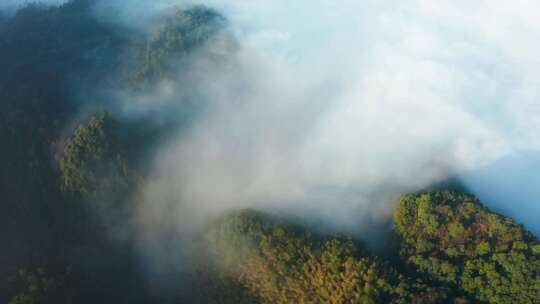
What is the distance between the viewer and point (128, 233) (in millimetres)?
65625

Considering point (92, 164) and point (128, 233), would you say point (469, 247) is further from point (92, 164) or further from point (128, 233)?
point (92, 164)

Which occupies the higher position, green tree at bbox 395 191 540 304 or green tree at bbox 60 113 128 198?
green tree at bbox 60 113 128 198

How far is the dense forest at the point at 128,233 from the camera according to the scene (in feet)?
155

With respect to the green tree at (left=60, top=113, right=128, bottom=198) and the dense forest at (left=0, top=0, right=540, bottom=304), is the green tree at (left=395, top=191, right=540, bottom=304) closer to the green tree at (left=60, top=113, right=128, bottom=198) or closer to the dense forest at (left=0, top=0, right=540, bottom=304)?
the dense forest at (left=0, top=0, right=540, bottom=304)

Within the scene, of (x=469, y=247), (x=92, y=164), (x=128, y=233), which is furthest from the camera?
(x=128, y=233)

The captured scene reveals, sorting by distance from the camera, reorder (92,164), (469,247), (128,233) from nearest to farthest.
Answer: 1. (469,247)
2. (92,164)
3. (128,233)

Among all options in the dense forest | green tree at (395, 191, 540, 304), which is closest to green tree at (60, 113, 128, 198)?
the dense forest

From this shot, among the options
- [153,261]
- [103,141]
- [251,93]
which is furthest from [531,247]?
[251,93]

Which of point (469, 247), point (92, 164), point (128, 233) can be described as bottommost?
point (128, 233)

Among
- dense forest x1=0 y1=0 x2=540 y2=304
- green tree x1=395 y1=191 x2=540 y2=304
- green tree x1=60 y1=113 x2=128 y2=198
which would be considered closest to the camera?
green tree x1=395 y1=191 x2=540 y2=304

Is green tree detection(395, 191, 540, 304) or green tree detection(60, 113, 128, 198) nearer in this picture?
green tree detection(395, 191, 540, 304)

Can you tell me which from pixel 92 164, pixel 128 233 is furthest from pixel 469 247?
pixel 92 164

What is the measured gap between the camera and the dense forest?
155 ft

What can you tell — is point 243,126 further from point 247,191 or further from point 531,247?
point 531,247
